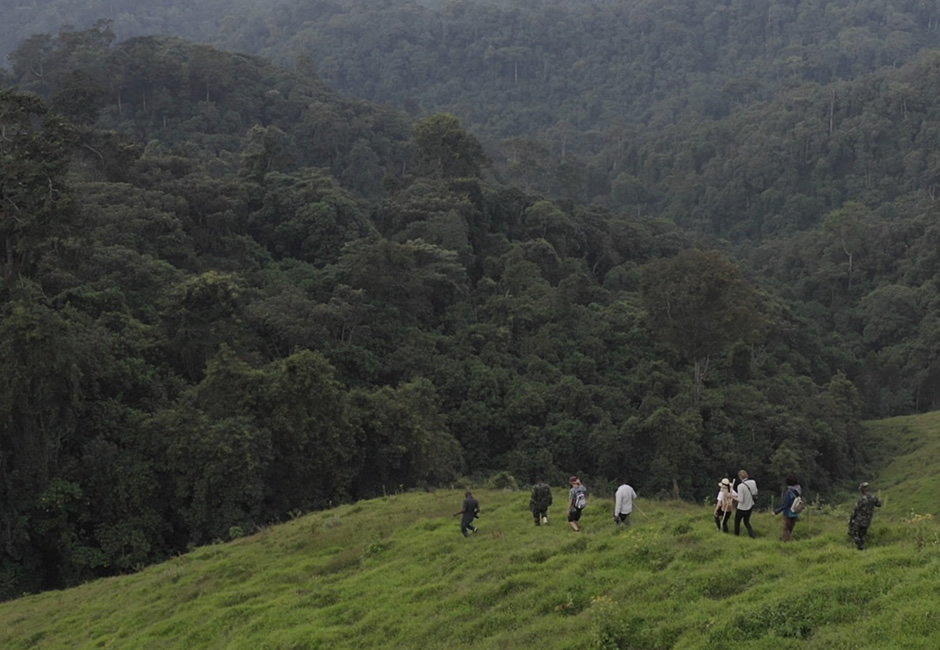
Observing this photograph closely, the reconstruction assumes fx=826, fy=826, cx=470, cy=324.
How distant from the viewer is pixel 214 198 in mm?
57656

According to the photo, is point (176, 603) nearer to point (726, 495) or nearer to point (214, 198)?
point (726, 495)

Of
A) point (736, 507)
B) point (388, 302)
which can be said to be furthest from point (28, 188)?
point (736, 507)

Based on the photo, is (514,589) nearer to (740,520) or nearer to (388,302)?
(740,520)

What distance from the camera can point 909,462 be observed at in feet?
160

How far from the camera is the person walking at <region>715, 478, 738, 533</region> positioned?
51.7ft

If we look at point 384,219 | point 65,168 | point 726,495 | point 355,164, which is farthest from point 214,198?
point 726,495

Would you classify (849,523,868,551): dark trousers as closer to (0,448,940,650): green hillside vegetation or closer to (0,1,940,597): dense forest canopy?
(0,448,940,650): green hillside vegetation

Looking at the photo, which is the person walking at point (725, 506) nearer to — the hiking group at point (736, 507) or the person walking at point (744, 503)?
the hiking group at point (736, 507)

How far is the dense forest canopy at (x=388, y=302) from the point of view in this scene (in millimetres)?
30703

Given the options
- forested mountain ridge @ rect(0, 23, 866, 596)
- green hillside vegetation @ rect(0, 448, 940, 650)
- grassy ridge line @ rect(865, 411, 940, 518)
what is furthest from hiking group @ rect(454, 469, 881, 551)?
grassy ridge line @ rect(865, 411, 940, 518)

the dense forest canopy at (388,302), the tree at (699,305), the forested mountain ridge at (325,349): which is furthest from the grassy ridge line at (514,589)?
the tree at (699,305)

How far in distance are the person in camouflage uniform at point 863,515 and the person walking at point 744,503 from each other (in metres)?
2.01

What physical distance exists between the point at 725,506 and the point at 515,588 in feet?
14.2

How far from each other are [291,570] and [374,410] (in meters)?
15.3
